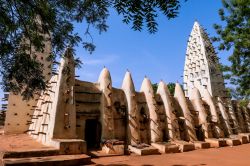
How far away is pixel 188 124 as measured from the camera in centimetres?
2495

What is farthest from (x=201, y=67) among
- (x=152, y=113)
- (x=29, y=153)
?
(x=29, y=153)

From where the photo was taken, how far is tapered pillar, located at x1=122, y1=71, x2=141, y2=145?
1995 cm

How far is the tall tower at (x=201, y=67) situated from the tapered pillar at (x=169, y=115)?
51.0ft

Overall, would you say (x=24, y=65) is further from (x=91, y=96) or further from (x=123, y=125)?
(x=123, y=125)

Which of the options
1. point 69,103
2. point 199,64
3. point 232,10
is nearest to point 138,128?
point 69,103

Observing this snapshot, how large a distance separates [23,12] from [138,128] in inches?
615

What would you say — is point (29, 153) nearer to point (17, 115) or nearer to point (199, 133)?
A: point (17, 115)

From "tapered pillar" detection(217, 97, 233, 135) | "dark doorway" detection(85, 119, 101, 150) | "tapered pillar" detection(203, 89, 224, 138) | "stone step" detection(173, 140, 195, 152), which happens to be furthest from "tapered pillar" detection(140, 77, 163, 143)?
"tapered pillar" detection(217, 97, 233, 135)

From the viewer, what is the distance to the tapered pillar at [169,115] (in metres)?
22.8

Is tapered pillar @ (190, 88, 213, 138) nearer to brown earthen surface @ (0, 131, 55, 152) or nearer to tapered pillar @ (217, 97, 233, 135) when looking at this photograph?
tapered pillar @ (217, 97, 233, 135)

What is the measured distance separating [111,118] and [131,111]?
252 cm

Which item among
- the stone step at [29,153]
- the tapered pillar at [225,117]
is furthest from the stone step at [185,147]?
the tapered pillar at [225,117]

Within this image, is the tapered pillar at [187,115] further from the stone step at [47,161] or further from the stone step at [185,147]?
the stone step at [47,161]

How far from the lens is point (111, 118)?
1909 centimetres
